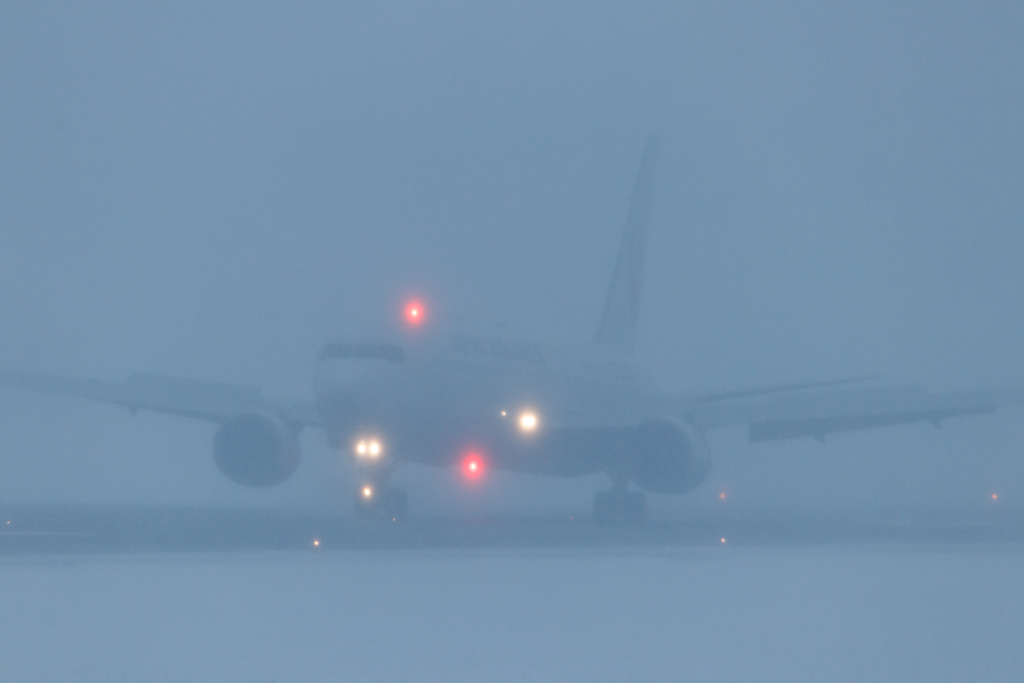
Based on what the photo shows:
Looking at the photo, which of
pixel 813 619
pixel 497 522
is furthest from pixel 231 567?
pixel 497 522

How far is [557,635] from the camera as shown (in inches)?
390

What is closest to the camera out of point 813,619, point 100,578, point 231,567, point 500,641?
point 500,641

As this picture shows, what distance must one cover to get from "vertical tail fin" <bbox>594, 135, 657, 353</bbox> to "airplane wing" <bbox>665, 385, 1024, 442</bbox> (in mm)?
8429

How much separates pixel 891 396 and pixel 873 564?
12.5 m

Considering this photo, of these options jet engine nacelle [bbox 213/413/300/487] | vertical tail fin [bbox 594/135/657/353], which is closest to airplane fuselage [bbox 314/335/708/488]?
jet engine nacelle [bbox 213/413/300/487]

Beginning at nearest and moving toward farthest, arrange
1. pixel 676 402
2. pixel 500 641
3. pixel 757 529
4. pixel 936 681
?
pixel 936 681 → pixel 500 641 → pixel 757 529 → pixel 676 402

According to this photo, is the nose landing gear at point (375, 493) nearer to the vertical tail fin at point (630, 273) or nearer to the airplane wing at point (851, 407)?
the airplane wing at point (851, 407)

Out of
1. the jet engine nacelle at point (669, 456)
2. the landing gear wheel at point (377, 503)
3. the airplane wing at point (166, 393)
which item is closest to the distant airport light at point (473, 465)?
the landing gear wheel at point (377, 503)

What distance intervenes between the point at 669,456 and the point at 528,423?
3.04m

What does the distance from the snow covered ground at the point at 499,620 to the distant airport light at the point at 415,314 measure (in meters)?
8.74

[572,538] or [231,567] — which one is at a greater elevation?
[572,538]

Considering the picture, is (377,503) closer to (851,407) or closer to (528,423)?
(528,423)

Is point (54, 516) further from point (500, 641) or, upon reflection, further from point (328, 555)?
point (500, 641)

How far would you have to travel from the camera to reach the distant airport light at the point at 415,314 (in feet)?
73.8
